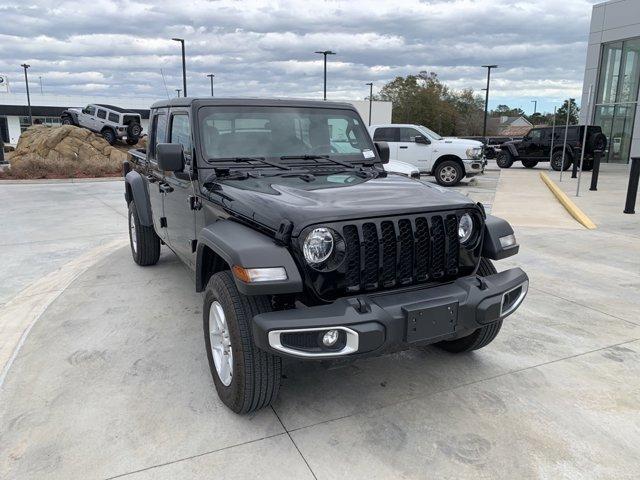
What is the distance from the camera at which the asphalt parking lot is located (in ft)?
8.52

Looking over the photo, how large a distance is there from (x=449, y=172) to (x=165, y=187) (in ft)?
39.0

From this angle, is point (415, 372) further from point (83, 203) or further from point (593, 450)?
point (83, 203)

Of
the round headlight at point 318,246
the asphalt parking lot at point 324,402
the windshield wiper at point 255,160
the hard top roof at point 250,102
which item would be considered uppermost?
the hard top roof at point 250,102

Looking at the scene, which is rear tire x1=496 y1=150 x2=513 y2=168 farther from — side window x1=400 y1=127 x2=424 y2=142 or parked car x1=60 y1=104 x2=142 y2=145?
parked car x1=60 y1=104 x2=142 y2=145

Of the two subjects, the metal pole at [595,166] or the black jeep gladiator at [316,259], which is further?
the metal pole at [595,166]

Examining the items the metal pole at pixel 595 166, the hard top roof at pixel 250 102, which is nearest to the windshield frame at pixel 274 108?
the hard top roof at pixel 250 102

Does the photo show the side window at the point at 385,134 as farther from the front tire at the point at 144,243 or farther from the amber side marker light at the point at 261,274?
the amber side marker light at the point at 261,274

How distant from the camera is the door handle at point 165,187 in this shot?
4.48 meters

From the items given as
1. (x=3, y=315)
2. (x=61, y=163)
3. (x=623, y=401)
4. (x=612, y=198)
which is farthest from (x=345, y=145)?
(x=61, y=163)

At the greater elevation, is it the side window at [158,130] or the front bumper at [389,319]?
the side window at [158,130]

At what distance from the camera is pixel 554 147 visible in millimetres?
20719

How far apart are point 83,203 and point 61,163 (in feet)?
27.6

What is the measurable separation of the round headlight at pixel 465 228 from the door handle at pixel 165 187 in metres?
2.53

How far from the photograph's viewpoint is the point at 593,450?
8.83 ft
